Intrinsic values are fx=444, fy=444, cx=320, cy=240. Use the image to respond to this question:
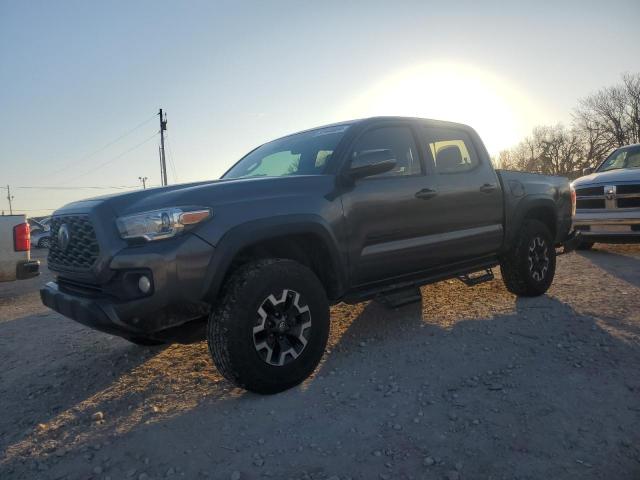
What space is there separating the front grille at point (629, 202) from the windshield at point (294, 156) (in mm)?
6116

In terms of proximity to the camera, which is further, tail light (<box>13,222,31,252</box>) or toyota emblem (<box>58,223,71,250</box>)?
tail light (<box>13,222,31,252</box>)

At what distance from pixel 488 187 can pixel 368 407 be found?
279 cm

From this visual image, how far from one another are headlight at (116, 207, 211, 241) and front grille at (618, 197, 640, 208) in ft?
25.0

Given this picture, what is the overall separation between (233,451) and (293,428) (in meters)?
0.36

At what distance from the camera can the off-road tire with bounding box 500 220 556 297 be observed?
A: 15.9ft

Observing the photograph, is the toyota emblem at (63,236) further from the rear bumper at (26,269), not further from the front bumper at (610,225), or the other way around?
the front bumper at (610,225)

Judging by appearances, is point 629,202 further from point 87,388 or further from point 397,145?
point 87,388

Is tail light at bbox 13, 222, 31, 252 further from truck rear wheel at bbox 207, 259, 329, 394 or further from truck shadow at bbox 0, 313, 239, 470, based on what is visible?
truck rear wheel at bbox 207, 259, 329, 394

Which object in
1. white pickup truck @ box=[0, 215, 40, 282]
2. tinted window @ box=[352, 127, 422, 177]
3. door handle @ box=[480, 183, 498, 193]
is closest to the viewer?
tinted window @ box=[352, 127, 422, 177]

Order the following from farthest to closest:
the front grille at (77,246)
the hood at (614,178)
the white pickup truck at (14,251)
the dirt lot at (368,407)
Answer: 1. the hood at (614,178)
2. the white pickup truck at (14,251)
3. the front grille at (77,246)
4. the dirt lot at (368,407)

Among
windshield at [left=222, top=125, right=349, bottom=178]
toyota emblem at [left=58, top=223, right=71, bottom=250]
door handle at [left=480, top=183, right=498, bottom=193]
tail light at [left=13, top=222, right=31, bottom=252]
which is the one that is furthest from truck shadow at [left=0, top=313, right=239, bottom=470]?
door handle at [left=480, top=183, right=498, bottom=193]

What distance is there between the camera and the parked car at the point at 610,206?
289 inches

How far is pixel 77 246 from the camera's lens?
9.63ft

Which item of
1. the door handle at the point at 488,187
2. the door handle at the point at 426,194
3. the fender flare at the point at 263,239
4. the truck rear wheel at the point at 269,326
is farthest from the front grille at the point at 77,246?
the door handle at the point at 488,187
